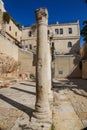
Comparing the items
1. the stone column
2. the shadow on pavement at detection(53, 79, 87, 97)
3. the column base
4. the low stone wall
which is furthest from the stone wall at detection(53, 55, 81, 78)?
the column base

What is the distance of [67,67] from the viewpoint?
26.2m

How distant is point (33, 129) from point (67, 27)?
32.0 metres

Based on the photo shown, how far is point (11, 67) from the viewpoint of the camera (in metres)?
21.5

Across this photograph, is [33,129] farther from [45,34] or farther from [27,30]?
[27,30]

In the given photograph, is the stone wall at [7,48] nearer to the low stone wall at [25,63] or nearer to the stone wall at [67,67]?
the low stone wall at [25,63]

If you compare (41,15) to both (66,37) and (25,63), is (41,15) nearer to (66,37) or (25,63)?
(25,63)

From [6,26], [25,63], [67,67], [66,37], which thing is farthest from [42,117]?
[66,37]

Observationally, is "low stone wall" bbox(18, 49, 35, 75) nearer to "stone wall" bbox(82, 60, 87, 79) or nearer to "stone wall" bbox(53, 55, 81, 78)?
"stone wall" bbox(53, 55, 81, 78)

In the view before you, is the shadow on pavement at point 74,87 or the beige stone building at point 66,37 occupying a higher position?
the beige stone building at point 66,37

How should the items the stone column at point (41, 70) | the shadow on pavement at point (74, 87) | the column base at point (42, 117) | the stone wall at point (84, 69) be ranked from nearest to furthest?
the column base at point (42, 117) → the stone column at point (41, 70) → the shadow on pavement at point (74, 87) → the stone wall at point (84, 69)

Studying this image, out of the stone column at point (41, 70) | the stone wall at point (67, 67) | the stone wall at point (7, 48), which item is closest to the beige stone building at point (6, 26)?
the stone wall at point (7, 48)

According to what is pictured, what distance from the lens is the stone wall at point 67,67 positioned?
2602 centimetres

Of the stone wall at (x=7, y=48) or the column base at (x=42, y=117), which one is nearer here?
the column base at (x=42, y=117)

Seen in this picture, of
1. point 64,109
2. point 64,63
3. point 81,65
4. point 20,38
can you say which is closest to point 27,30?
point 20,38
